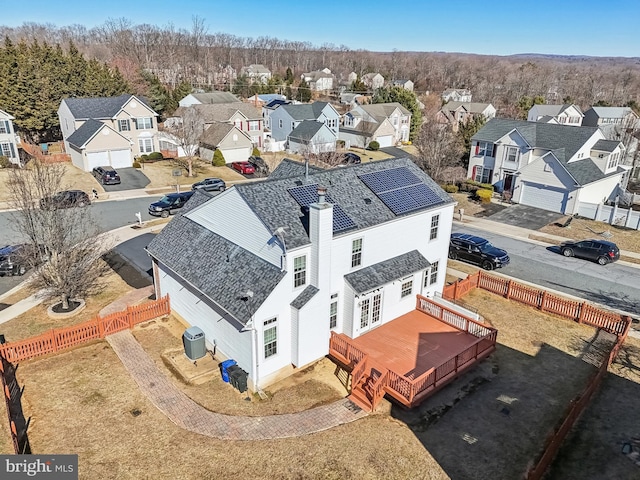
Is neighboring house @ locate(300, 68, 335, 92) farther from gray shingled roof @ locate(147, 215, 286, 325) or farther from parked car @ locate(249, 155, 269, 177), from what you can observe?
gray shingled roof @ locate(147, 215, 286, 325)

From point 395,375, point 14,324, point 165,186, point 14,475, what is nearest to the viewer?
point 14,475

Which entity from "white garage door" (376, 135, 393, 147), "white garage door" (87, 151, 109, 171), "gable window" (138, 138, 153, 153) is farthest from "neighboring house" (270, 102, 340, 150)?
"white garage door" (87, 151, 109, 171)

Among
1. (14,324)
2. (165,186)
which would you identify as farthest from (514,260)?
(165,186)

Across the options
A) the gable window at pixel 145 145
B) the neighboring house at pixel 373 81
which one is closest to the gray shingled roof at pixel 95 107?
the gable window at pixel 145 145

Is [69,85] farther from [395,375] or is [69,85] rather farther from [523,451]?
[523,451]

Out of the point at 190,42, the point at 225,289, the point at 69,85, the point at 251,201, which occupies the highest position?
the point at 190,42

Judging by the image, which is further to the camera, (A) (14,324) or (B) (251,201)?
(A) (14,324)

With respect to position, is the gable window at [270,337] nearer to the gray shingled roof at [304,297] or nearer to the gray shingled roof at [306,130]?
the gray shingled roof at [304,297]
